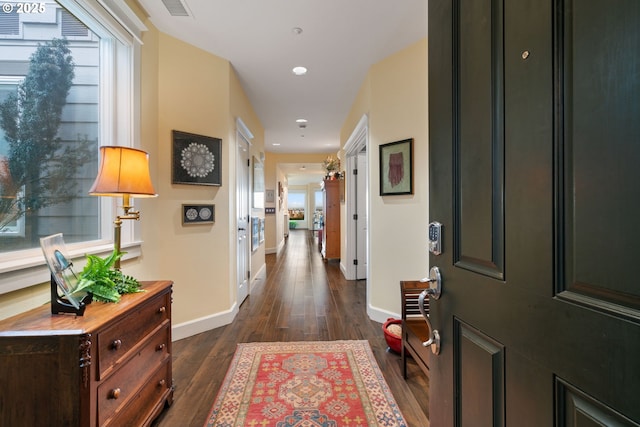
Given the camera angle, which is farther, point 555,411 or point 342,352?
point 342,352

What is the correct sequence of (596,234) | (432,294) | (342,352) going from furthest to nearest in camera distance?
(342,352), (432,294), (596,234)

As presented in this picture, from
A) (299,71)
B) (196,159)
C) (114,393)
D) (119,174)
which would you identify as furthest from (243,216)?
(114,393)

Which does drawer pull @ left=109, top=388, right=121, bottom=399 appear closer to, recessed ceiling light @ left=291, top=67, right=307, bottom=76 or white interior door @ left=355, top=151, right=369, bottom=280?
recessed ceiling light @ left=291, top=67, right=307, bottom=76

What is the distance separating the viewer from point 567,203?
51cm

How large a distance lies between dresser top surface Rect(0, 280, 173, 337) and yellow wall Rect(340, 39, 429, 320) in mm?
2263

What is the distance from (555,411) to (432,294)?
427mm

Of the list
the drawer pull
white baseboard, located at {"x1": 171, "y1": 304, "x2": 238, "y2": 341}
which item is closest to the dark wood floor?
white baseboard, located at {"x1": 171, "y1": 304, "x2": 238, "y2": 341}

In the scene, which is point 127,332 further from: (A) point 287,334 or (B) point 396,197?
(B) point 396,197

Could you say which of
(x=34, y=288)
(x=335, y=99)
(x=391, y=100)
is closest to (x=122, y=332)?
(x=34, y=288)

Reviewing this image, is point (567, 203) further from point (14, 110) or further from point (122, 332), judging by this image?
point (14, 110)

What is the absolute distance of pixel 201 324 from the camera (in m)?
2.70

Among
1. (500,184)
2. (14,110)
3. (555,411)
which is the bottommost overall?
(555,411)

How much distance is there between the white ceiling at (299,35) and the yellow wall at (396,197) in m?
0.22

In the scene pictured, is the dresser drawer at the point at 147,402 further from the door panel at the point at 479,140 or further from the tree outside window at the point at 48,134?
the door panel at the point at 479,140
